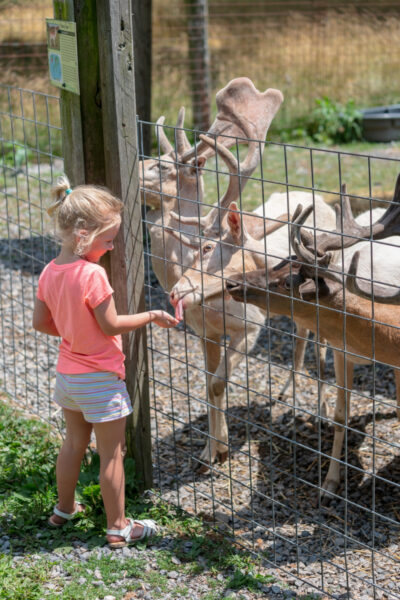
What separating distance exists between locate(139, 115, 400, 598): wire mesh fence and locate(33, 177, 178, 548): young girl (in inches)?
11.8

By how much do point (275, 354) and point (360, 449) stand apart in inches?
64.7

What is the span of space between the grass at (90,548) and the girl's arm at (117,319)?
37.4 inches

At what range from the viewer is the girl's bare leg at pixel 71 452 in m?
3.54

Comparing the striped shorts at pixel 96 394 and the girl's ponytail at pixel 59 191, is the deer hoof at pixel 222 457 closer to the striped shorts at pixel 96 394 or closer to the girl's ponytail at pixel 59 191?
the striped shorts at pixel 96 394

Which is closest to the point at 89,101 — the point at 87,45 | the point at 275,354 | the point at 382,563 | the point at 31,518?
the point at 87,45

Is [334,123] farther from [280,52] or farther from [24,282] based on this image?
[24,282]

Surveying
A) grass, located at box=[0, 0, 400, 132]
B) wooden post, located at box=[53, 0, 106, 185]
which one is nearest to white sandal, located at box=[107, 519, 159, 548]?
wooden post, located at box=[53, 0, 106, 185]

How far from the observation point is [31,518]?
3.74 meters

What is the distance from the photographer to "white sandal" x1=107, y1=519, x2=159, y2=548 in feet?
11.6

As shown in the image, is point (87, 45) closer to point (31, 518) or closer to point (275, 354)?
point (31, 518)

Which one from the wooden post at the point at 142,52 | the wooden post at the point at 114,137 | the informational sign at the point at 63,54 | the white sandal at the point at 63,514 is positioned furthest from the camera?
the wooden post at the point at 142,52

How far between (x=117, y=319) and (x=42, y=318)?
42cm

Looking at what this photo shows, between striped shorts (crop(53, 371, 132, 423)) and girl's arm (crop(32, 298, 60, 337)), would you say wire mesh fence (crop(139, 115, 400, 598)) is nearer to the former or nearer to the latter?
striped shorts (crop(53, 371, 132, 423))

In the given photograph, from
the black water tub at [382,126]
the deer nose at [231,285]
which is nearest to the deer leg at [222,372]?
the deer nose at [231,285]
